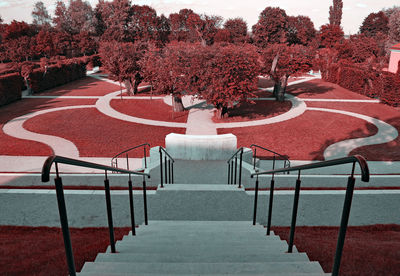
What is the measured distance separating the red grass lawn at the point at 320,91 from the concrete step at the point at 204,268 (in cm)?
2882

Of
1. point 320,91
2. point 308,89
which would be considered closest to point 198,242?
point 320,91

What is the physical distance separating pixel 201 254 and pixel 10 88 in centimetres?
2750

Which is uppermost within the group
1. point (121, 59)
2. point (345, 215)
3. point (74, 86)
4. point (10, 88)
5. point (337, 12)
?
point (337, 12)

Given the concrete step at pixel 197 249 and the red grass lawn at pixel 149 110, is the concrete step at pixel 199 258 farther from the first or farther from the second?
the red grass lawn at pixel 149 110

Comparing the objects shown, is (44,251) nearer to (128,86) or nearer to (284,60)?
(284,60)

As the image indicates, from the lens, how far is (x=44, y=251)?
4094 mm

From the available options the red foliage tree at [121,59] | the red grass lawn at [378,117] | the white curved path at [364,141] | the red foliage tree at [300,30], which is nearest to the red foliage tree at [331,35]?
the red foliage tree at [300,30]

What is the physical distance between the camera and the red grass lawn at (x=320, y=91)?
29969mm

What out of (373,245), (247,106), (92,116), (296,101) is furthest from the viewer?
(296,101)

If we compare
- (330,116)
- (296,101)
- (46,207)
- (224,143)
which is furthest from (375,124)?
(46,207)

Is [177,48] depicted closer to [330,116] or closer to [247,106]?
[247,106]

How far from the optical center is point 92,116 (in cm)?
2166

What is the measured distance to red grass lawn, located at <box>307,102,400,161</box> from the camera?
14.9 m

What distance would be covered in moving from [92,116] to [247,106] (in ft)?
41.2
